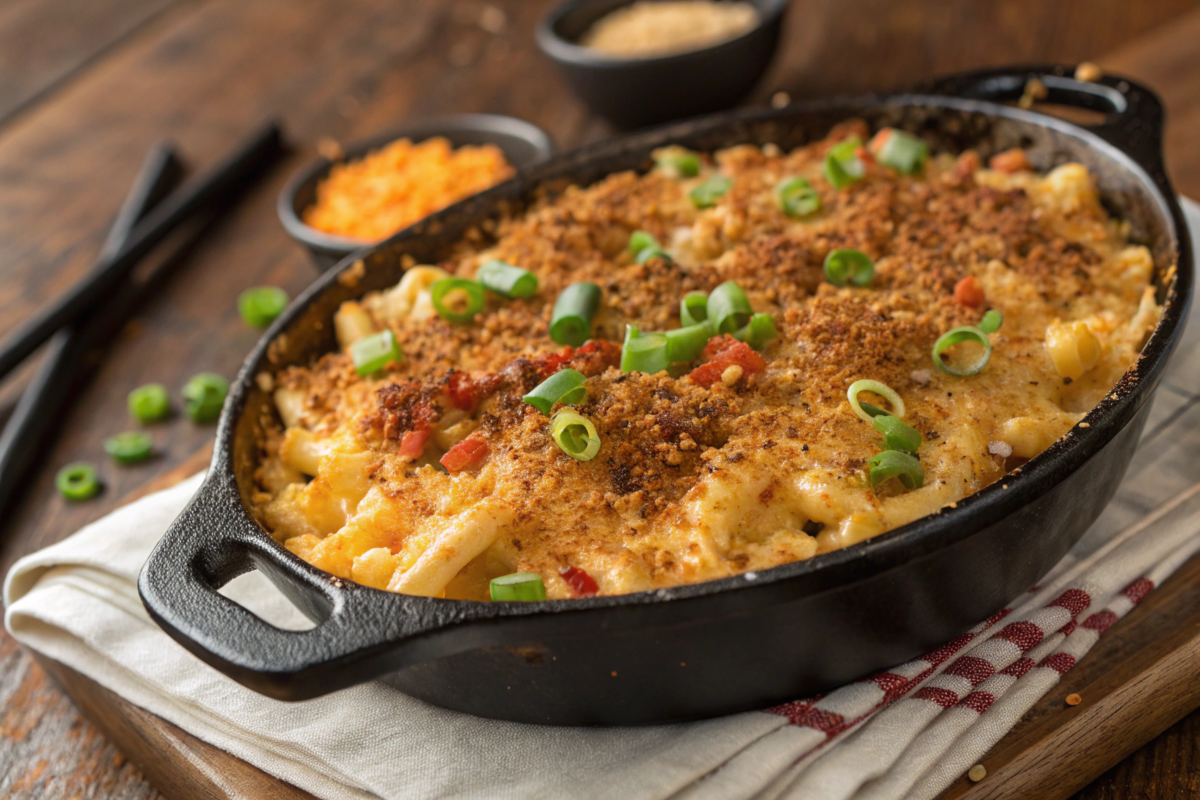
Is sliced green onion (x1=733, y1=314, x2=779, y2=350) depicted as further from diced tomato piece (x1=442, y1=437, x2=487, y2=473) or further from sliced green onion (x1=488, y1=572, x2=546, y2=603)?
sliced green onion (x1=488, y1=572, x2=546, y2=603)

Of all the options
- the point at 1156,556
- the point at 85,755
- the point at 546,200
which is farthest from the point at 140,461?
the point at 1156,556

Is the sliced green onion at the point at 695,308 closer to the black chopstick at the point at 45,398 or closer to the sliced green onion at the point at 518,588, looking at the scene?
the sliced green onion at the point at 518,588

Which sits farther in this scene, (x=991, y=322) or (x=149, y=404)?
(x=149, y=404)

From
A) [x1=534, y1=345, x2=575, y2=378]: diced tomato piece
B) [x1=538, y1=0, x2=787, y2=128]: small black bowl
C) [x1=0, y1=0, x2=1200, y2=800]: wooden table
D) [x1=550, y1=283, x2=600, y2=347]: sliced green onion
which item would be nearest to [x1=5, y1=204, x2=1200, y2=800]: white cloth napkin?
[x1=0, y1=0, x2=1200, y2=800]: wooden table

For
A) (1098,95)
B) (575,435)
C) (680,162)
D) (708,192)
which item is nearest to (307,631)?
(575,435)

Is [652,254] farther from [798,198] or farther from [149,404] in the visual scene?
[149,404]

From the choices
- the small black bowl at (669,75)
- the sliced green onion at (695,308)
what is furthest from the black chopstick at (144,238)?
the sliced green onion at (695,308)
